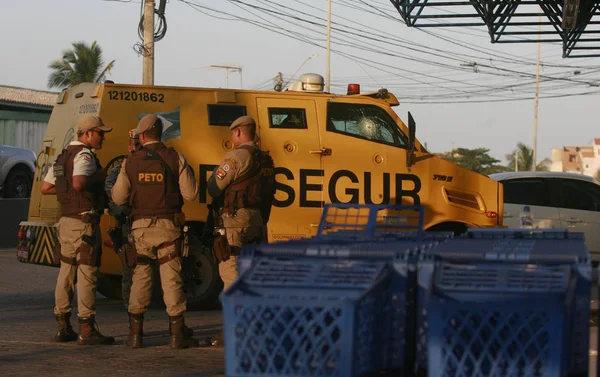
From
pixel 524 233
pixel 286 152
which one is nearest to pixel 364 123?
pixel 286 152

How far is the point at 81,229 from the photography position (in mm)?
9086

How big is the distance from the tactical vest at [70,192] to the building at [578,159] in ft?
446

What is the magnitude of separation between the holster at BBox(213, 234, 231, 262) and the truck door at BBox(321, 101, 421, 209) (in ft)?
8.90

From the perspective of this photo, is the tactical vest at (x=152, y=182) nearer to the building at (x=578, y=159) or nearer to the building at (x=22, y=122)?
the building at (x=22, y=122)

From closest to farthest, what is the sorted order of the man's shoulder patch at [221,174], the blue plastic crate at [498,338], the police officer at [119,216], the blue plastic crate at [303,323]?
the blue plastic crate at [498,338] → the blue plastic crate at [303,323] → the man's shoulder patch at [221,174] → the police officer at [119,216]

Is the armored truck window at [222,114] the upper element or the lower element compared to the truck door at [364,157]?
upper

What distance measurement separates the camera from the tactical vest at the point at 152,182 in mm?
8570

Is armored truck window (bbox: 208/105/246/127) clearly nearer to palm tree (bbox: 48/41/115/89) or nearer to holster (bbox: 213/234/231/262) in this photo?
holster (bbox: 213/234/231/262)

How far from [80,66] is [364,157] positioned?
51.6 metres

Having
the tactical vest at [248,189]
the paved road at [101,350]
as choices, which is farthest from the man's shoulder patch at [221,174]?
the paved road at [101,350]

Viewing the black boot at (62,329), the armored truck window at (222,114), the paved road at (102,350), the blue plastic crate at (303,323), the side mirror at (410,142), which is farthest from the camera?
the armored truck window at (222,114)

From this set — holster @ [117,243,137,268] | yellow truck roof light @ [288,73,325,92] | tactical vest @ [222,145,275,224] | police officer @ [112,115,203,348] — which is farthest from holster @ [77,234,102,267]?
yellow truck roof light @ [288,73,325,92]

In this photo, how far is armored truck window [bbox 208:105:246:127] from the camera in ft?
37.7

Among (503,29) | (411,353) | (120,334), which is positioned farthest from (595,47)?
(411,353)
